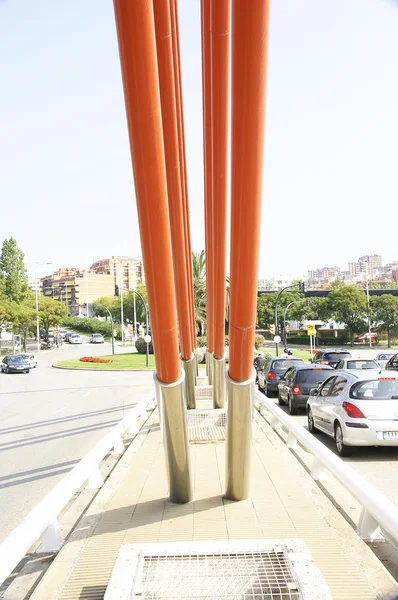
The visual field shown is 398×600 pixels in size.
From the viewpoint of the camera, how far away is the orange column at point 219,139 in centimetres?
739

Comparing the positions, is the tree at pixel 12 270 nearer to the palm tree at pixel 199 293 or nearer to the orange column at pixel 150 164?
the palm tree at pixel 199 293

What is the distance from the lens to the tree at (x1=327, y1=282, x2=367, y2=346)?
7175 cm

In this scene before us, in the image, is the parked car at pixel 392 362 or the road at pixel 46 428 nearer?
the road at pixel 46 428

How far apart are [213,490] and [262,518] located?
4.42 feet

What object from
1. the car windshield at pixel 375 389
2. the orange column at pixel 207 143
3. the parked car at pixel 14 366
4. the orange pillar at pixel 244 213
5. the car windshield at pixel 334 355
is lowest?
the parked car at pixel 14 366

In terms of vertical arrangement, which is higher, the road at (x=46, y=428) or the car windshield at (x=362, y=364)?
the car windshield at (x=362, y=364)

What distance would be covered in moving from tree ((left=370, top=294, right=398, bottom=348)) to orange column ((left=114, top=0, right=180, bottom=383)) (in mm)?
68831

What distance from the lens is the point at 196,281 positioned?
45.7 metres

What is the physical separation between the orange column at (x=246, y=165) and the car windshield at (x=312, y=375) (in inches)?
417

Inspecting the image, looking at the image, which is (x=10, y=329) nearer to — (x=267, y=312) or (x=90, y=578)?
(x=267, y=312)

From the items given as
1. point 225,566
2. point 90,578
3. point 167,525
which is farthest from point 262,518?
point 90,578

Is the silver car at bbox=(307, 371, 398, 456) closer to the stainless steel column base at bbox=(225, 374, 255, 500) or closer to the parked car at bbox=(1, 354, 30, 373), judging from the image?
the stainless steel column base at bbox=(225, 374, 255, 500)

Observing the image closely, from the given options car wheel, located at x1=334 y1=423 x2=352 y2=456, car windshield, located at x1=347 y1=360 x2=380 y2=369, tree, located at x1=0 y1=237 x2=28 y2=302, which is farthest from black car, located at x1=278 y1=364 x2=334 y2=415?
tree, located at x1=0 y1=237 x2=28 y2=302

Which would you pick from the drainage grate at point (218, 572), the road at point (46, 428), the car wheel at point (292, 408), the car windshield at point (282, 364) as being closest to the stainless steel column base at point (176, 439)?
the drainage grate at point (218, 572)
